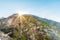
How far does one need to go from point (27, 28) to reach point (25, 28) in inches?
6.6

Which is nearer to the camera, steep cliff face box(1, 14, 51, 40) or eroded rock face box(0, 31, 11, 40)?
eroded rock face box(0, 31, 11, 40)

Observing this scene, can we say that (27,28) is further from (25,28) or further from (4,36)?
(4,36)

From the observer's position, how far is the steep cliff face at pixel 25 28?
20344 mm

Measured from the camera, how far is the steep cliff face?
20.3 metres

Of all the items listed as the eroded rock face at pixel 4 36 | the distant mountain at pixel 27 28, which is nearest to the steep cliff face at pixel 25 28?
the distant mountain at pixel 27 28

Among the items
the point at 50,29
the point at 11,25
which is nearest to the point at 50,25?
the point at 50,29

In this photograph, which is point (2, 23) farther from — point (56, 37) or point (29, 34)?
point (56, 37)

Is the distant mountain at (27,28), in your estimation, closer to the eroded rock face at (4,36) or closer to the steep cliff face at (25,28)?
the steep cliff face at (25,28)

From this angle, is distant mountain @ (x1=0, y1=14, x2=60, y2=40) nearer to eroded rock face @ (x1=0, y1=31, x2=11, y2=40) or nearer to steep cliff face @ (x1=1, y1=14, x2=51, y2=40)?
steep cliff face @ (x1=1, y1=14, x2=51, y2=40)

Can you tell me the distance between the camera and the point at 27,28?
20781 mm

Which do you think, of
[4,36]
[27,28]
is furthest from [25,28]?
[4,36]

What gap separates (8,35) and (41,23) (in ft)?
9.51

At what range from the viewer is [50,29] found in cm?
2141

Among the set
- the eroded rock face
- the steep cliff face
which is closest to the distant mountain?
the steep cliff face
